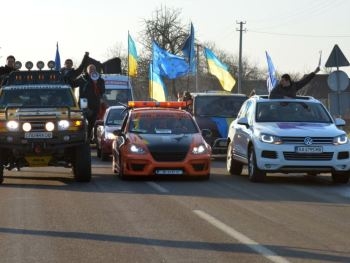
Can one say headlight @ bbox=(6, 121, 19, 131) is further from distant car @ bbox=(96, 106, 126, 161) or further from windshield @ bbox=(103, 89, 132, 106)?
windshield @ bbox=(103, 89, 132, 106)

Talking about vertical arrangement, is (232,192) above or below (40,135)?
below

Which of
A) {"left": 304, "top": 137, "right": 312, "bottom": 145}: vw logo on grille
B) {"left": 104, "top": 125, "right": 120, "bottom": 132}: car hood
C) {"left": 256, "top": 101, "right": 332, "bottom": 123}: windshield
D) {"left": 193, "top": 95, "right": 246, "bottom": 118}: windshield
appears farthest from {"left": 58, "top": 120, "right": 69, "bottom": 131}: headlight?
{"left": 193, "top": 95, "right": 246, "bottom": 118}: windshield

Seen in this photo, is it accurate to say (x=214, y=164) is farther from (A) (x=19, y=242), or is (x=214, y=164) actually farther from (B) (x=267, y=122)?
(A) (x=19, y=242)

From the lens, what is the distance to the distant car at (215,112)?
21062 millimetres

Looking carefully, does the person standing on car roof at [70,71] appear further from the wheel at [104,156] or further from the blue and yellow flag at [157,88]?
the blue and yellow flag at [157,88]

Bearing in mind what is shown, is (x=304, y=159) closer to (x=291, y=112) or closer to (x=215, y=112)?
(x=291, y=112)

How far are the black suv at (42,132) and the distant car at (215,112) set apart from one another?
631 centimetres

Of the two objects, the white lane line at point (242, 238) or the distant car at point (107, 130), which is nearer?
the white lane line at point (242, 238)

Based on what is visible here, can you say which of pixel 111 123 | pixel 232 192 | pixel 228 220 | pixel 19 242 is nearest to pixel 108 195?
pixel 232 192

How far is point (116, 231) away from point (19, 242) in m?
1.19

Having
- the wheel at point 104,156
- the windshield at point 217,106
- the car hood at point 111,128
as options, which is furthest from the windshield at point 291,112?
the wheel at point 104,156

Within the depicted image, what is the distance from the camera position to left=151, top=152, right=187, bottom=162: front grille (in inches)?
582

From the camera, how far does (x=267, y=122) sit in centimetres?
1536

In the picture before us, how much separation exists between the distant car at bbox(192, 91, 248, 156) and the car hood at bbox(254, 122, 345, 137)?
5.62 meters
